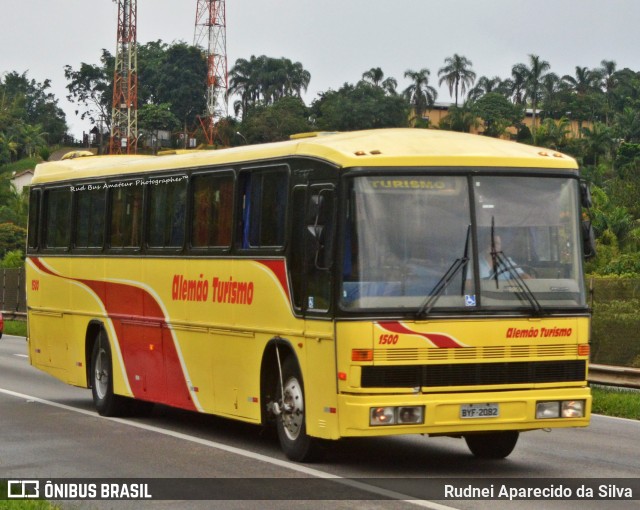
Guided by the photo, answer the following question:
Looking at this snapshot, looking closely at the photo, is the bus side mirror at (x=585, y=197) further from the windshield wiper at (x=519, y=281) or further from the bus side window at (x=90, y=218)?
the bus side window at (x=90, y=218)

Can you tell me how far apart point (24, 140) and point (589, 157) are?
214 ft

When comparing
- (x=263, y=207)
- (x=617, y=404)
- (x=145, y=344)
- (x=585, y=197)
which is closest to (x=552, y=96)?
(x=617, y=404)

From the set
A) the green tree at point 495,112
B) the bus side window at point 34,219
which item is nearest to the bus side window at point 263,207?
the bus side window at point 34,219

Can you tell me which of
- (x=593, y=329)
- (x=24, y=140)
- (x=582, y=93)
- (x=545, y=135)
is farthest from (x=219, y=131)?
(x=593, y=329)

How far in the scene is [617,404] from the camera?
755 inches

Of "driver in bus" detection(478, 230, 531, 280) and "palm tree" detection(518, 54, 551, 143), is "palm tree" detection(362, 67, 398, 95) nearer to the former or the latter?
"palm tree" detection(518, 54, 551, 143)

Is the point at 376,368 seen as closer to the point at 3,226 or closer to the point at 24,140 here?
the point at 3,226

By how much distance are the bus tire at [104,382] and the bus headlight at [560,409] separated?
7.02 m

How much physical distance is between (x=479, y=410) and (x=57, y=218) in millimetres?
9298

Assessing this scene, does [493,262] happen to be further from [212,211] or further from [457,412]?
[212,211]

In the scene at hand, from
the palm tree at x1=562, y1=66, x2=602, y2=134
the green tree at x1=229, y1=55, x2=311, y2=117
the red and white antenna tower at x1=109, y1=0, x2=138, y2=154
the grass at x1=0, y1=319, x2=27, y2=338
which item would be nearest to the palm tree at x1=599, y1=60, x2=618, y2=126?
the palm tree at x1=562, y1=66, x2=602, y2=134

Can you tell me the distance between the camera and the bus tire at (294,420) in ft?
43.4

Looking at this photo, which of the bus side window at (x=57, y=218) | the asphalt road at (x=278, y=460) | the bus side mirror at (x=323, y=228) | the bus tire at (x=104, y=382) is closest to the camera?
the asphalt road at (x=278, y=460)

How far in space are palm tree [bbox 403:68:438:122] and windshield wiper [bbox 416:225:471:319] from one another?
15219 centimetres
